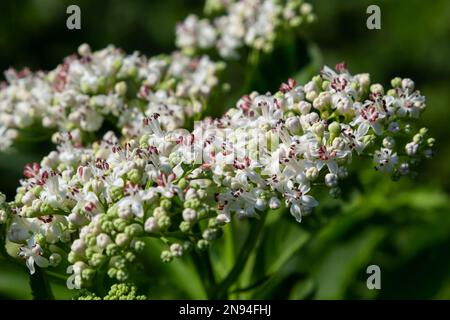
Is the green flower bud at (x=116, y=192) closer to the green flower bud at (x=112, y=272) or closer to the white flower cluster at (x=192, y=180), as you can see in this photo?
the white flower cluster at (x=192, y=180)

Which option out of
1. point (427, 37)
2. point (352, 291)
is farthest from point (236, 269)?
point (427, 37)

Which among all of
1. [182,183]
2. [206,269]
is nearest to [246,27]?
[206,269]

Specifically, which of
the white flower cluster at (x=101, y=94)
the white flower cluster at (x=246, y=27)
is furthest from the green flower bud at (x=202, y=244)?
the white flower cluster at (x=246, y=27)

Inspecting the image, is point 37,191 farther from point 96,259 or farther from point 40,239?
point 96,259

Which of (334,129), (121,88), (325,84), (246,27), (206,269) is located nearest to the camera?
(334,129)

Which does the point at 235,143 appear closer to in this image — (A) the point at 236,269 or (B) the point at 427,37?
(A) the point at 236,269

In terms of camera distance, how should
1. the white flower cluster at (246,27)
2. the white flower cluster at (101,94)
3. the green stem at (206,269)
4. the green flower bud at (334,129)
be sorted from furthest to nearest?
1. the white flower cluster at (246,27)
2. the white flower cluster at (101,94)
3. the green stem at (206,269)
4. the green flower bud at (334,129)

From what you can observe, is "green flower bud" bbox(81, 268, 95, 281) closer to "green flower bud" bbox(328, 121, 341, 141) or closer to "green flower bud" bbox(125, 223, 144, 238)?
"green flower bud" bbox(125, 223, 144, 238)
